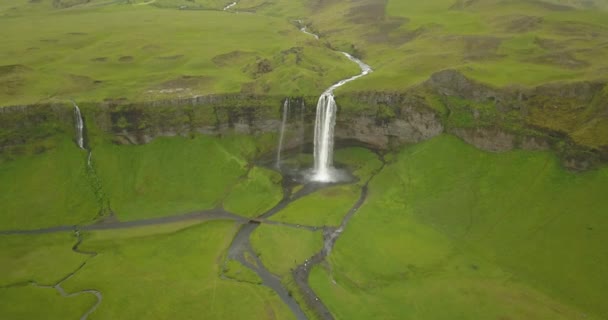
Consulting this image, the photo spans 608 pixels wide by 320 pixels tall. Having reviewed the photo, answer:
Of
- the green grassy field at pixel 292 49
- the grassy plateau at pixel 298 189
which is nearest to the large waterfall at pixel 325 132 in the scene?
the grassy plateau at pixel 298 189

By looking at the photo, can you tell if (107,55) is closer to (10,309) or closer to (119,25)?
(119,25)

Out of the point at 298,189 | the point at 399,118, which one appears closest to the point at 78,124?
the point at 298,189

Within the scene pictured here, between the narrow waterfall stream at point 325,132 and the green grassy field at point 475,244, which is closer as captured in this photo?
the green grassy field at point 475,244

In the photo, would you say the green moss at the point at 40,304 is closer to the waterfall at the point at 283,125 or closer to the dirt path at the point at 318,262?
the dirt path at the point at 318,262

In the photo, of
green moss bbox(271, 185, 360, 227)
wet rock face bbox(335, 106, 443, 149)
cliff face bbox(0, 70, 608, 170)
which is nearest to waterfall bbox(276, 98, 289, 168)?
cliff face bbox(0, 70, 608, 170)

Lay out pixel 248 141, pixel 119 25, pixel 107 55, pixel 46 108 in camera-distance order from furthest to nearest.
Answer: pixel 119 25
pixel 107 55
pixel 248 141
pixel 46 108

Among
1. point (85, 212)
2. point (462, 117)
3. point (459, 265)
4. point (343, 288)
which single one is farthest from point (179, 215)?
point (462, 117)
